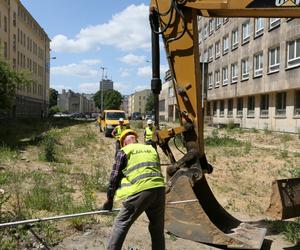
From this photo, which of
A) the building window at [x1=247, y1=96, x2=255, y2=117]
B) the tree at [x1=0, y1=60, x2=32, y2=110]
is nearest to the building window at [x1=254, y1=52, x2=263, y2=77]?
the building window at [x1=247, y1=96, x2=255, y2=117]

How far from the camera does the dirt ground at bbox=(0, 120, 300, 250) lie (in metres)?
7.32

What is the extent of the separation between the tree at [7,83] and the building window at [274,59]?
1712 centimetres

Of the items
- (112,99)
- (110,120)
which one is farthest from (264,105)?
(112,99)

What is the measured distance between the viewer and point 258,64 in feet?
127

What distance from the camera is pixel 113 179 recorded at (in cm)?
578

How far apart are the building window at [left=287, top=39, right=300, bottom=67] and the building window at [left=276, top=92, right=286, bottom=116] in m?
2.94

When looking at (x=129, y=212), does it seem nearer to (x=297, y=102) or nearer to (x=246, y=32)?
(x=297, y=102)

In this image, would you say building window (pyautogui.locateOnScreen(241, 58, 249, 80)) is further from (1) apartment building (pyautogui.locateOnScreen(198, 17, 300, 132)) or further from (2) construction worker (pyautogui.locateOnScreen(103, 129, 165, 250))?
(2) construction worker (pyautogui.locateOnScreen(103, 129, 165, 250))

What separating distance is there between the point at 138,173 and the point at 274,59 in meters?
Answer: 30.9

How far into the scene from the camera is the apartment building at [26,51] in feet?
192

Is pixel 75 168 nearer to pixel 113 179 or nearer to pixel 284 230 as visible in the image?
pixel 284 230

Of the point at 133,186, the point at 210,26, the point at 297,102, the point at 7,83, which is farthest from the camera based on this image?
the point at 210,26

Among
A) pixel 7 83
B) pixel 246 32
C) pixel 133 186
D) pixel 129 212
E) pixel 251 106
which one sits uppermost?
pixel 246 32

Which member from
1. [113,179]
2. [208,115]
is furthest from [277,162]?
[208,115]
